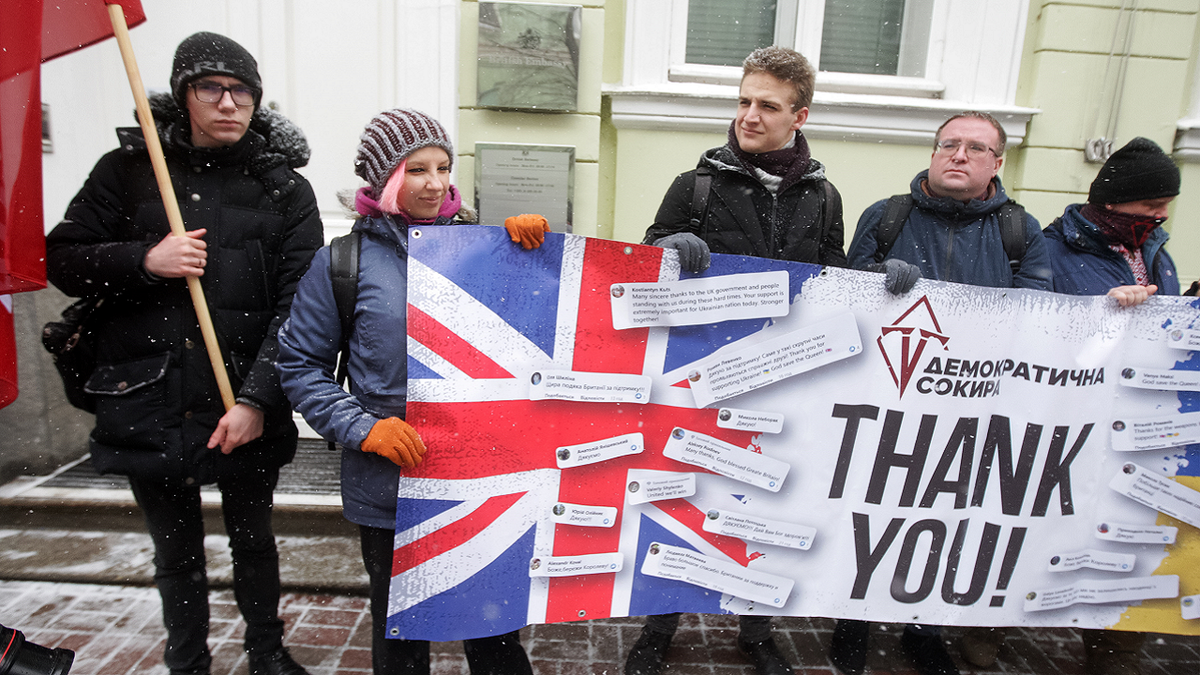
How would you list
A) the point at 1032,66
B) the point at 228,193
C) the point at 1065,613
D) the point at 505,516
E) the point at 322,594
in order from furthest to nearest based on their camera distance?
the point at 1032,66 → the point at 322,594 → the point at 1065,613 → the point at 228,193 → the point at 505,516

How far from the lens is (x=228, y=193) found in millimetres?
2234

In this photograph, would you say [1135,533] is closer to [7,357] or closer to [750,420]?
[750,420]

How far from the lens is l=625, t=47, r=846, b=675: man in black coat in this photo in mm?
2480

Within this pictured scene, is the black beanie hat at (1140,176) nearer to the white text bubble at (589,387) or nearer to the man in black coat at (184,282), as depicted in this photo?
the white text bubble at (589,387)

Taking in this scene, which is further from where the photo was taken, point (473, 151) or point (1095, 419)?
point (473, 151)

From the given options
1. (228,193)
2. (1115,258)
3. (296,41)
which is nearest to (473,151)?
(296,41)

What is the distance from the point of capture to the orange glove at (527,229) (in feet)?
6.39

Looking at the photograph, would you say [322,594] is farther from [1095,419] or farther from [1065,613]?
[1095,419]

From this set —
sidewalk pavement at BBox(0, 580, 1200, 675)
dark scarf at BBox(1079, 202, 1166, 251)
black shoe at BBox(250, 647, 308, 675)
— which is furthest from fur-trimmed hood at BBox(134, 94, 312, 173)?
dark scarf at BBox(1079, 202, 1166, 251)

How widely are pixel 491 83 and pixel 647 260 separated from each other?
2623mm

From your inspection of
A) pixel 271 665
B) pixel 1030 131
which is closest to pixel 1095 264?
pixel 1030 131

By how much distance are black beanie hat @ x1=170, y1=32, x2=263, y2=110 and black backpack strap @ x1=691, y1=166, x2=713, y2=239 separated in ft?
4.99

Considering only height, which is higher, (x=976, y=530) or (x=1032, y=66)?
(x=1032, y=66)

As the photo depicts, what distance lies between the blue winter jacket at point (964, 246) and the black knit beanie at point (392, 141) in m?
1.66
